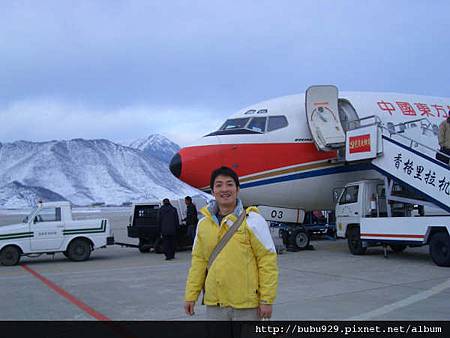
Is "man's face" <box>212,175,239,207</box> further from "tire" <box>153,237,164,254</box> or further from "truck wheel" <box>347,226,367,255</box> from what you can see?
"tire" <box>153,237,164,254</box>

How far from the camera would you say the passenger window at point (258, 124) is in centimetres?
1489

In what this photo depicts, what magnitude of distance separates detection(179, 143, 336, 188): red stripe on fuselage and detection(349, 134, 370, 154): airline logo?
3.92 feet

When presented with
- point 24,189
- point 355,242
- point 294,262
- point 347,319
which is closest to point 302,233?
point 355,242

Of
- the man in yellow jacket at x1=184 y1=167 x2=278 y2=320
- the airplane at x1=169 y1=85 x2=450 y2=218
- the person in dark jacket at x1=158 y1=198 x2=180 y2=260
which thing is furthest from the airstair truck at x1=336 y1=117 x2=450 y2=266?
the man in yellow jacket at x1=184 y1=167 x2=278 y2=320

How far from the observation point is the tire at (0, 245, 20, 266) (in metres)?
14.4

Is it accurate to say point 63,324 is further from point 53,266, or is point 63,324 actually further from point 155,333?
point 53,266

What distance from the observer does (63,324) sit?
→ 6891 millimetres

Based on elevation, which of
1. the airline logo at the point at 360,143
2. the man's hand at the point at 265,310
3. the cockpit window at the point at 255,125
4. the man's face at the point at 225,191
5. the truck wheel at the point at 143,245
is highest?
the cockpit window at the point at 255,125

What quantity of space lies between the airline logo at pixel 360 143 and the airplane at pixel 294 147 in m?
0.55

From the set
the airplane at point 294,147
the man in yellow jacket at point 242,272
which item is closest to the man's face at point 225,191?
the man in yellow jacket at point 242,272

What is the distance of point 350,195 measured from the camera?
584 inches

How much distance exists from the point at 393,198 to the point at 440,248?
2.11 meters

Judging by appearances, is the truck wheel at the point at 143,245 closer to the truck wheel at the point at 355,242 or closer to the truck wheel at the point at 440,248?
the truck wheel at the point at 355,242

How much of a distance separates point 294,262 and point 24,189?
7844 inches
